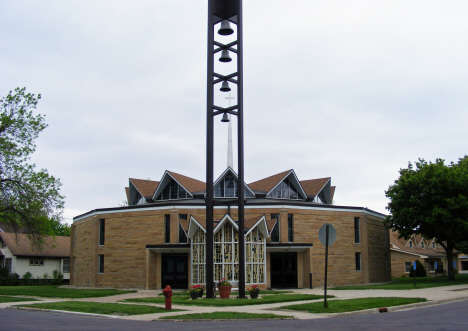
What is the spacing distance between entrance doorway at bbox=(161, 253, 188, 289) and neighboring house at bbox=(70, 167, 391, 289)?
7 cm

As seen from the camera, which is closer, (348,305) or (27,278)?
(348,305)

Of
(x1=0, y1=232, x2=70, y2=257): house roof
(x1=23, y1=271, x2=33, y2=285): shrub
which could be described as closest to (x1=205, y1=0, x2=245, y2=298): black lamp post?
(x1=0, y1=232, x2=70, y2=257): house roof

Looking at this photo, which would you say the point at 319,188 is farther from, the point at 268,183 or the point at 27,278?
the point at 27,278

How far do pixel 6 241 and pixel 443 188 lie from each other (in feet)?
149

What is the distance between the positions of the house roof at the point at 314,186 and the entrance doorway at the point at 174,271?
47.6ft

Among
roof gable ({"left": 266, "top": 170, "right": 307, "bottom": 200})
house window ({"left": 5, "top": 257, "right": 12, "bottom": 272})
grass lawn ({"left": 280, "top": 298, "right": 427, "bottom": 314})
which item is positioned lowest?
grass lawn ({"left": 280, "top": 298, "right": 427, "bottom": 314})

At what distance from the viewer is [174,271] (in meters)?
35.9

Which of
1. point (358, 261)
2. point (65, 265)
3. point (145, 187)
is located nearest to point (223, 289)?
point (358, 261)

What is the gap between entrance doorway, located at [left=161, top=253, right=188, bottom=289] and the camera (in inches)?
1403

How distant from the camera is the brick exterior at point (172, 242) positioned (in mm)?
36000

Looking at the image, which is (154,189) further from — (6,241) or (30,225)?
(6,241)

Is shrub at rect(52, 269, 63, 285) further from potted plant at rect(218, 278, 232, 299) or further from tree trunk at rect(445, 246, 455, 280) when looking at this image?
tree trunk at rect(445, 246, 455, 280)

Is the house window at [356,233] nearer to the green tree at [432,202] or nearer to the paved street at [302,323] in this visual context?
the green tree at [432,202]

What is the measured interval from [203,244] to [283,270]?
740cm
